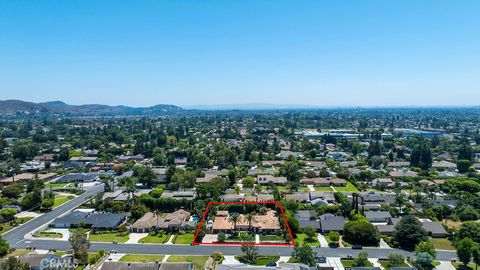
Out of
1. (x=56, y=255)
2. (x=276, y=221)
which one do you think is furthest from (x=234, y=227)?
(x=56, y=255)

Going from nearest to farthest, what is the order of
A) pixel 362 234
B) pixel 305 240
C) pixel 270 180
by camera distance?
pixel 362 234 → pixel 305 240 → pixel 270 180

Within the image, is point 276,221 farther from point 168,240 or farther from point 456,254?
point 456,254

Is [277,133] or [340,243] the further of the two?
[277,133]

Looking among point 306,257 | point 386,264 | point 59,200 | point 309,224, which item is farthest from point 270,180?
point 59,200

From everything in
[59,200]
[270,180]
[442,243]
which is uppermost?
[270,180]

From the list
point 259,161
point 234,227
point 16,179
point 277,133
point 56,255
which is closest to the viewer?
point 56,255

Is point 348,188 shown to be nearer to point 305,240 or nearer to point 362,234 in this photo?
point 362,234

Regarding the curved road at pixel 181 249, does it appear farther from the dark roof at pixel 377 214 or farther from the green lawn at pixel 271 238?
the dark roof at pixel 377 214

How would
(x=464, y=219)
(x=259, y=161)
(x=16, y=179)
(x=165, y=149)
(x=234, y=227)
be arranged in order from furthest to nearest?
(x=165, y=149) → (x=259, y=161) → (x=16, y=179) → (x=464, y=219) → (x=234, y=227)
